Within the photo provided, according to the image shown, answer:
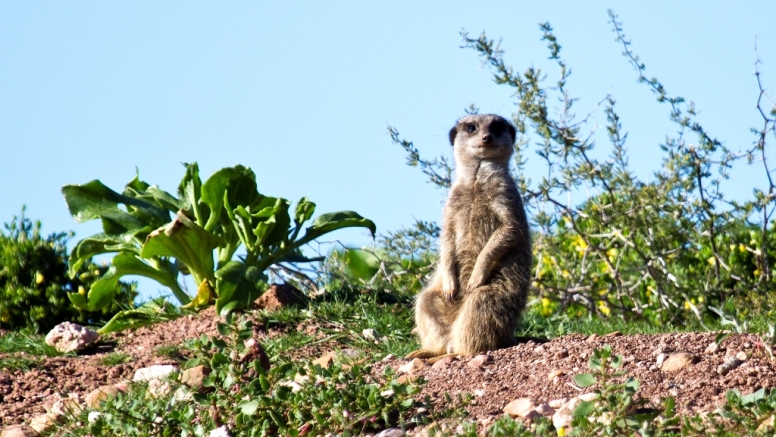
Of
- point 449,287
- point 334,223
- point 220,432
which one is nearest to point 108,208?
point 334,223

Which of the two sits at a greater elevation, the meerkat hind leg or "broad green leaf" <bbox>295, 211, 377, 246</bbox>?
"broad green leaf" <bbox>295, 211, 377, 246</bbox>

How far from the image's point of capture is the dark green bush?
25.8ft

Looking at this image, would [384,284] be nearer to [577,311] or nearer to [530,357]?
[577,311]

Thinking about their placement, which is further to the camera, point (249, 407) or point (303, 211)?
point (303, 211)

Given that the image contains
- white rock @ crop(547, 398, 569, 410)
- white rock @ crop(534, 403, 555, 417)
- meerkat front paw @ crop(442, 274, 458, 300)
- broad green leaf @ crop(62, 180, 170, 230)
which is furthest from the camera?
broad green leaf @ crop(62, 180, 170, 230)

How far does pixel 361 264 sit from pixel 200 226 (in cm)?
A: 230

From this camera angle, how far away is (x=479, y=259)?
532 centimetres

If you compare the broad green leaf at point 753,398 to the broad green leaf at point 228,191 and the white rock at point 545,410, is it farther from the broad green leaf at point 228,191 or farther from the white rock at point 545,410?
the broad green leaf at point 228,191

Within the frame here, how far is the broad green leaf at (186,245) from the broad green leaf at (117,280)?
253 millimetres

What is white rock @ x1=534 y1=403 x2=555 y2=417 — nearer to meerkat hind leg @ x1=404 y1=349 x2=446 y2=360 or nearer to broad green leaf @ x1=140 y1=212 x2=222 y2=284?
meerkat hind leg @ x1=404 y1=349 x2=446 y2=360

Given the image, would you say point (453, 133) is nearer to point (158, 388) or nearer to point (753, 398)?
point (158, 388)

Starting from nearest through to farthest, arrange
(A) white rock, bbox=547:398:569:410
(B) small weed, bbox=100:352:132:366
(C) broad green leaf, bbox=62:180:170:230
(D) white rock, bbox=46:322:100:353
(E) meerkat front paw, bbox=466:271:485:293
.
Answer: (A) white rock, bbox=547:398:569:410 → (E) meerkat front paw, bbox=466:271:485:293 → (B) small weed, bbox=100:352:132:366 → (D) white rock, bbox=46:322:100:353 → (C) broad green leaf, bbox=62:180:170:230

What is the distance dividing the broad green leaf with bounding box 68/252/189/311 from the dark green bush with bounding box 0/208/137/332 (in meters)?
0.73

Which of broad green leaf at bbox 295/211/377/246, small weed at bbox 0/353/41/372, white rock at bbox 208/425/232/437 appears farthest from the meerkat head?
small weed at bbox 0/353/41/372
